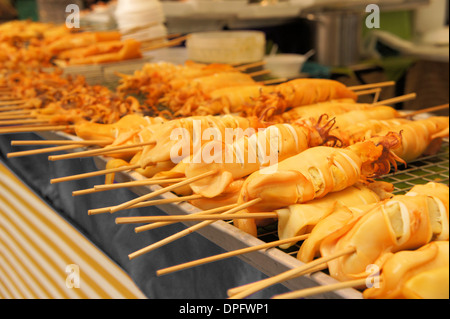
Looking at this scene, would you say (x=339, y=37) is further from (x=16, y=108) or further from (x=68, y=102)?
(x=16, y=108)

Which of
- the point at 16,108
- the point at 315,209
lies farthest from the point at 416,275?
the point at 16,108

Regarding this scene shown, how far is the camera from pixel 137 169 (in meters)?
1.86

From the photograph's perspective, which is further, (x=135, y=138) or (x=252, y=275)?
(x=135, y=138)

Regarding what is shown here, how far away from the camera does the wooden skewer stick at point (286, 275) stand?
975mm

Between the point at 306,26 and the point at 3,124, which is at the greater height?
the point at 306,26

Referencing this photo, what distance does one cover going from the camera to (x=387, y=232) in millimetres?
1111

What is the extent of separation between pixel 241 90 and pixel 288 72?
3.80 feet

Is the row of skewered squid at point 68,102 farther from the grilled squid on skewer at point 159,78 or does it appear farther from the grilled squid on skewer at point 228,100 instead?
the grilled squid on skewer at point 228,100

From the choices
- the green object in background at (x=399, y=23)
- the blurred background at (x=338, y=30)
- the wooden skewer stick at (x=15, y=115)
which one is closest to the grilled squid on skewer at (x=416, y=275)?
the wooden skewer stick at (x=15, y=115)

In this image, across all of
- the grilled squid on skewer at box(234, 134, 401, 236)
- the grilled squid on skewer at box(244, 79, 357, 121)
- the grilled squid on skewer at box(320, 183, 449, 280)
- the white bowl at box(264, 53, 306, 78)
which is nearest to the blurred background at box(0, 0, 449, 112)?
the white bowl at box(264, 53, 306, 78)

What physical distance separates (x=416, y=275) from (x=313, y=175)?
0.49 metres
